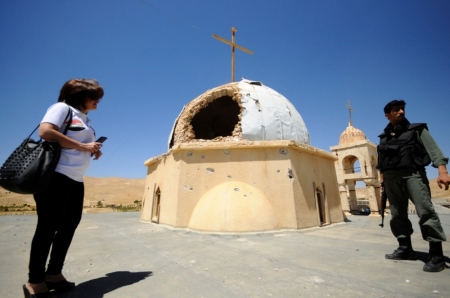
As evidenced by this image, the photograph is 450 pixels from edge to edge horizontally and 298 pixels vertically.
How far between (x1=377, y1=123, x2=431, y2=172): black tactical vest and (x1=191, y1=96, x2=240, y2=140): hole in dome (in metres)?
8.44

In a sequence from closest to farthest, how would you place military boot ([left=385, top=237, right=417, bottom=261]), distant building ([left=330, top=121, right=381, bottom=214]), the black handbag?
1. the black handbag
2. military boot ([left=385, top=237, right=417, bottom=261])
3. distant building ([left=330, top=121, right=381, bottom=214])

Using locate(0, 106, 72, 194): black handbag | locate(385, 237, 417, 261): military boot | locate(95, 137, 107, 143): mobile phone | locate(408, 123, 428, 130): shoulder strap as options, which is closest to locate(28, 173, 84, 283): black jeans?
locate(0, 106, 72, 194): black handbag

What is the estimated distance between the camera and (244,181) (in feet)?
21.0

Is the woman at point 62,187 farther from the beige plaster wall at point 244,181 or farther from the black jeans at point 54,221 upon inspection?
the beige plaster wall at point 244,181

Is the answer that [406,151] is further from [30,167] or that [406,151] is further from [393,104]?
[30,167]

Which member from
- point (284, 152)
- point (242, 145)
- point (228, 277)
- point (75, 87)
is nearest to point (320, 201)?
point (284, 152)

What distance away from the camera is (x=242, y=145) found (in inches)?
259

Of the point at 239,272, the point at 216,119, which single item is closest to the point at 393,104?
the point at 239,272

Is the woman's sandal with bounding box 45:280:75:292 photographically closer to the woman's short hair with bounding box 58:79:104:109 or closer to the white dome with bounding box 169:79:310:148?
the woman's short hair with bounding box 58:79:104:109

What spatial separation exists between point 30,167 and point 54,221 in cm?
52

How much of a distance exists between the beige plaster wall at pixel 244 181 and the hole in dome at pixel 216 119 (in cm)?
455

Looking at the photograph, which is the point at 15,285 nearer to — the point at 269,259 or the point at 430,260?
the point at 269,259

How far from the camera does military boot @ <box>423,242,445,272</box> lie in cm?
245

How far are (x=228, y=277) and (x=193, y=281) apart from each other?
1.25ft
